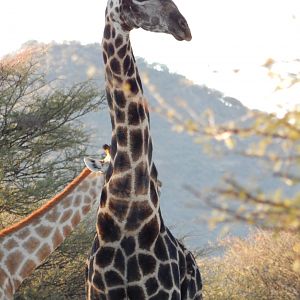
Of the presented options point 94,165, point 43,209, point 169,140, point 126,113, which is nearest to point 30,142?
point 43,209

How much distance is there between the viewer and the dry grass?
18.8m

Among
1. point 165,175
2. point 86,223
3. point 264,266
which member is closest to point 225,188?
point 86,223

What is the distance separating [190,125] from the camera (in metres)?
3.29

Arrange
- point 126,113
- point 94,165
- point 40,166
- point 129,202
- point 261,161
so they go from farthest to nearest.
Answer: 1. point 40,166
2. point 94,165
3. point 126,113
4. point 129,202
5. point 261,161

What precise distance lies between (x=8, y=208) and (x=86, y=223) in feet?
9.25

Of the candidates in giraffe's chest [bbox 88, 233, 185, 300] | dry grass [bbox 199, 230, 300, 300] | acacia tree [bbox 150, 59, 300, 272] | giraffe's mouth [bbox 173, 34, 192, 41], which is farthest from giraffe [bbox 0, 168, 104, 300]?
dry grass [bbox 199, 230, 300, 300]

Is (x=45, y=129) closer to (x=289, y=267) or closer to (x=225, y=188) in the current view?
(x=289, y=267)

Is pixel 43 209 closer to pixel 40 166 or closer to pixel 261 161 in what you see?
pixel 261 161

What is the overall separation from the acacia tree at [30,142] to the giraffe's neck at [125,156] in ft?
27.5

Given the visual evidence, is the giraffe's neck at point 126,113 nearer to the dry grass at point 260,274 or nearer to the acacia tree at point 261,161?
the acacia tree at point 261,161

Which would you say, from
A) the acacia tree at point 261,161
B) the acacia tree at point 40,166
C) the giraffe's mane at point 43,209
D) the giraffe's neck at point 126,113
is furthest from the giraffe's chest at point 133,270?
the acacia tree at point 40,166

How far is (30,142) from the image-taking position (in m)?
16.4

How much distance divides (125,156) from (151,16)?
3.39 feet

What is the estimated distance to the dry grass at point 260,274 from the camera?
18.8 meters
